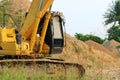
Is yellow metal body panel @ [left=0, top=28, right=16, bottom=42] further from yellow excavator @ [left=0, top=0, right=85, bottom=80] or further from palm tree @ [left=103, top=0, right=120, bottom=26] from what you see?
palm tree @ [left=103, top=0, right=120, bottom=26]

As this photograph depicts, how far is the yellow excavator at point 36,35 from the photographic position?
1332 centimetres

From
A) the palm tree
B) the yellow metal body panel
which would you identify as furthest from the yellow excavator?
the palm tree

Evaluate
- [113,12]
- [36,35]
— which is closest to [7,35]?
[36,35]

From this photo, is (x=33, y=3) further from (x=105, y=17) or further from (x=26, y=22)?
(x=105, y=17)

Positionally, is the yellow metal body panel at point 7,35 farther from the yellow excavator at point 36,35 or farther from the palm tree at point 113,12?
the palm tree at point 113,12

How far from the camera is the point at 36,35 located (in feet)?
44.9

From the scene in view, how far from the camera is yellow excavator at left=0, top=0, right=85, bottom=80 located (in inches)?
524

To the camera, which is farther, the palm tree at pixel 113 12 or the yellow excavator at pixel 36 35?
the palm tree at pixel 113 12

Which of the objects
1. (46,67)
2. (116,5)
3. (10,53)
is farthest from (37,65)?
(116,5)

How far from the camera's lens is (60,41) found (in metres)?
13.9

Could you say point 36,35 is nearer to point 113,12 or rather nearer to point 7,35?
point 7,35

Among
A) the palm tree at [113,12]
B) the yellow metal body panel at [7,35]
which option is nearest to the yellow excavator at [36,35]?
the yellow metal body panel at [7,35]

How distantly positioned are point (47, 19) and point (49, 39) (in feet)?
1.97

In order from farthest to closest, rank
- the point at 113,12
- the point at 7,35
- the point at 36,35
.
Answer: the point at 113,12, the point at 36,35, the point at 7,35
